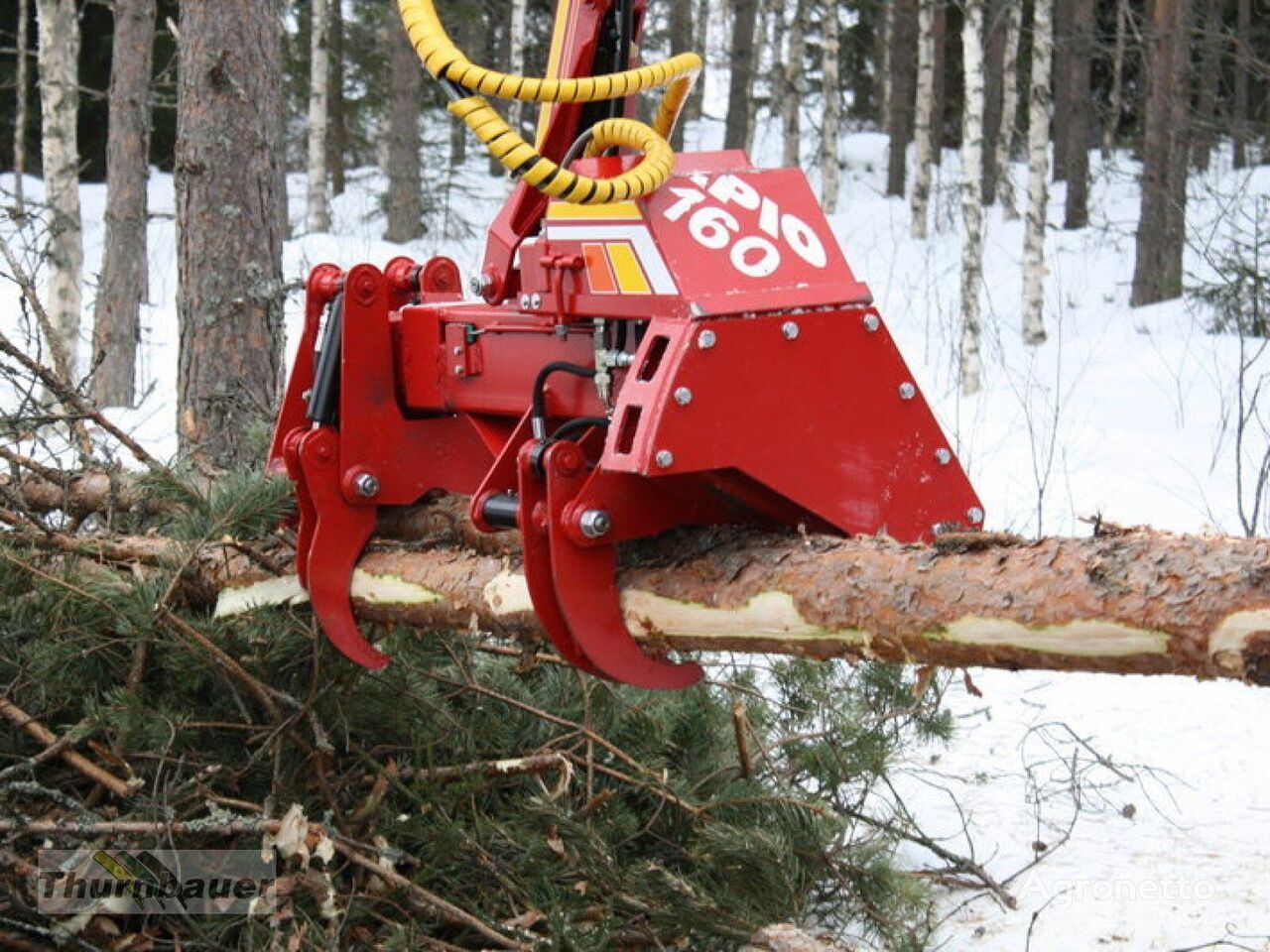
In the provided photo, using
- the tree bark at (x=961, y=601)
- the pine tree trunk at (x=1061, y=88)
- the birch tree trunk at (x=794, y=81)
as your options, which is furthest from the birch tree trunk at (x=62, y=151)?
the pine tree trunk at (x=1061, y=88)

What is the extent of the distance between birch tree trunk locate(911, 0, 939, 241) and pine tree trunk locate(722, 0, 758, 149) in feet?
9.50

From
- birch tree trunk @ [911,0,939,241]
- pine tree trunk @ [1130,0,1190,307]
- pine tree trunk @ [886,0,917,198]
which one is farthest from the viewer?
pine tree trunk @ [886,0,917,198]

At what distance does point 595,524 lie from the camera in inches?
109

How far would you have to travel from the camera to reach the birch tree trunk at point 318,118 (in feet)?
63.7

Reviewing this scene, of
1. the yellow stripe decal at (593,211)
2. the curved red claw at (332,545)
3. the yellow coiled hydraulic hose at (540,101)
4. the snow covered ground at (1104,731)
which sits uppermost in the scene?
the yellow coiled hydraulic hose at (540,101)

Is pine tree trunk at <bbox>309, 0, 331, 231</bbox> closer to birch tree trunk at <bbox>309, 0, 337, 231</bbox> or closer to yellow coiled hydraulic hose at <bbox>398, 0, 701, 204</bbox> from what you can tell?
birch tree trunk at <bbox>309, 0, 337, 231</bbox>

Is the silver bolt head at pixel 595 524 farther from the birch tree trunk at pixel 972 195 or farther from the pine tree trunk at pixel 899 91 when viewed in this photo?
the pine tree trunk at pixel 899 91

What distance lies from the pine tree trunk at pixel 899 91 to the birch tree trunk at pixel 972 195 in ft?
30.5

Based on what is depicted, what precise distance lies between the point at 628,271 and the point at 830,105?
777 inches

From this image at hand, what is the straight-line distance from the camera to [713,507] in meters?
2.94

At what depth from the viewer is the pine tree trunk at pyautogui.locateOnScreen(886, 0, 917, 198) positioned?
24.9 m

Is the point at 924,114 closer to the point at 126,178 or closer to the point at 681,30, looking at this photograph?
the point at 681,30

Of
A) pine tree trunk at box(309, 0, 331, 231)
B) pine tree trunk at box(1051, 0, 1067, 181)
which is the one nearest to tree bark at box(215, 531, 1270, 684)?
pine tree trunk at box(309, 0, 331, 231)

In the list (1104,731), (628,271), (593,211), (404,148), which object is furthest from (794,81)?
(628,271)
